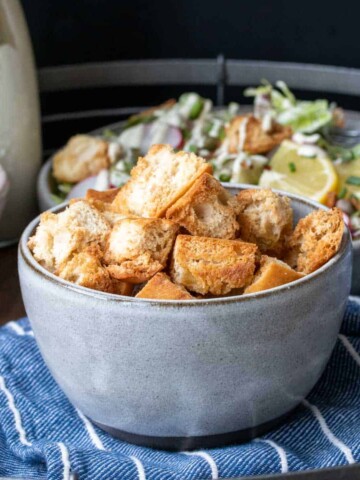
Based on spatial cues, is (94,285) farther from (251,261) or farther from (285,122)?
(285,122)

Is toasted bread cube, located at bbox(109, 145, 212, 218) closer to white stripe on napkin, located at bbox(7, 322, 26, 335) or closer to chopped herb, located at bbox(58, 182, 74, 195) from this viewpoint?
white stripe on napkin, located at bbox(7, 322, 26, 335)

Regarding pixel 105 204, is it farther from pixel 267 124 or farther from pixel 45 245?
pixel 267 124

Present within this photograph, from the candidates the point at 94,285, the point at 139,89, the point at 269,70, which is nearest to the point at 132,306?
the point at 94,285

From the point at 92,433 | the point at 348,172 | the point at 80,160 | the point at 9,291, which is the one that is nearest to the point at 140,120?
the point at 80,160

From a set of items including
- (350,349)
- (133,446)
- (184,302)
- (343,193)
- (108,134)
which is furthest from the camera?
(108,134)

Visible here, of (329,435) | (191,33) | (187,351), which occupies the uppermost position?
(187,351)

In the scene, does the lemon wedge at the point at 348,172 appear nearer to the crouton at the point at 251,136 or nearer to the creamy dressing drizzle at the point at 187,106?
the crouton at the point at 251,136
